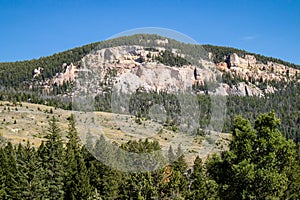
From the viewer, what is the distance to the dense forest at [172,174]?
2080 cm

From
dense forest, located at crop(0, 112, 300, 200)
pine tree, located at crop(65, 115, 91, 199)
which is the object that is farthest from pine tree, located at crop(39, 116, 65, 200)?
pine tree, located at crop(65, 115, 91, 199)

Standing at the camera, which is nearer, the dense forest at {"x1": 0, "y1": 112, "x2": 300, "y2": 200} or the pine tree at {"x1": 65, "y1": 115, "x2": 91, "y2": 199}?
the dense forest at {"x1": 0, "y1": 112, "x2": 300, "y2": 200}

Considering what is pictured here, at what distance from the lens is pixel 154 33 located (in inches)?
926

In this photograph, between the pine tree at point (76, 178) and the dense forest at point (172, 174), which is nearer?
the dense forest at point (172, 174)

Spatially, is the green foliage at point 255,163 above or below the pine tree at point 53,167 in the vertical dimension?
above

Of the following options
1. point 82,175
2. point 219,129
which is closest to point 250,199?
point 219,129

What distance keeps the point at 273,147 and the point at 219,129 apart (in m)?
5.30

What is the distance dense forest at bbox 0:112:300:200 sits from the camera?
2080cm

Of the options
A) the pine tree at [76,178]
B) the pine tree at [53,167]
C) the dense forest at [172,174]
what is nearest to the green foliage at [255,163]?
the dense forest at [172,174]

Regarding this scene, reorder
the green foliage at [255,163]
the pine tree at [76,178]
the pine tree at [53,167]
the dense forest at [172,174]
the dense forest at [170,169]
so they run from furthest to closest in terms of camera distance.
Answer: the pine tree at [53,167] → the pine tree at [76,178] → the dense forest at [170,169] → the dense forest at [172,174] → the green foliage at [255,163]

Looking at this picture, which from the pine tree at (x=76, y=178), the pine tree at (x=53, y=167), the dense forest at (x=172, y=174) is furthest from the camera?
the pine tree at (x=53, y=167)

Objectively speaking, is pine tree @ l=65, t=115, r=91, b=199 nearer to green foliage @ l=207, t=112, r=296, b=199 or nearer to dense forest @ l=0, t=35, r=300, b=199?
dense forest @ l=0, t=35, r=300, b=199

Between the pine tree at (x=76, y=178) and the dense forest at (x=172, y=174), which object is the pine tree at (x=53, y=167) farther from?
the pine tree at (x=76, y=178)

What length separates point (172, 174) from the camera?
131 ft
